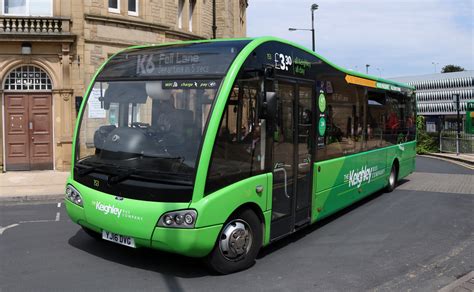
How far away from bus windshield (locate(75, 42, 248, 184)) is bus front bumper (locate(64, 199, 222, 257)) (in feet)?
1.68

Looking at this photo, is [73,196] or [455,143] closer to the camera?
[73,196]

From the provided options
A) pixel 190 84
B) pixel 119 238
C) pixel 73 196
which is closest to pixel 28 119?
pixel 73 196

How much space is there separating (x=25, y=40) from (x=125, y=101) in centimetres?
1165

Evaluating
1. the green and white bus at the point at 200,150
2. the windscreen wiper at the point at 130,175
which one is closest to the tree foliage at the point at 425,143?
the green and white bus at the point at 200,150

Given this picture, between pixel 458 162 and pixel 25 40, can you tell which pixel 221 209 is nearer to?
pixel 25 40

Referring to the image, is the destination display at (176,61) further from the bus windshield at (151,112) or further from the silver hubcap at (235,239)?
the silver hubcap at (235,239)

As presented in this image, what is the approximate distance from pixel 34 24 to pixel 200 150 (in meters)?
13.1

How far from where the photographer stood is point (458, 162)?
752 inches

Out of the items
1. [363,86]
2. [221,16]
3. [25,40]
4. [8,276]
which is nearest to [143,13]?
[25,40]

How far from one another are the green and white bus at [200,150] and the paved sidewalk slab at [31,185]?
5816mm

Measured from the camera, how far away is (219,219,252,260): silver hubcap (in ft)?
16.4

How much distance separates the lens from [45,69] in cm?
1570

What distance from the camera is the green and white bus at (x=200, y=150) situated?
4672mm

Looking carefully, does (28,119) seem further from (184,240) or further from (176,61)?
(184,240)
